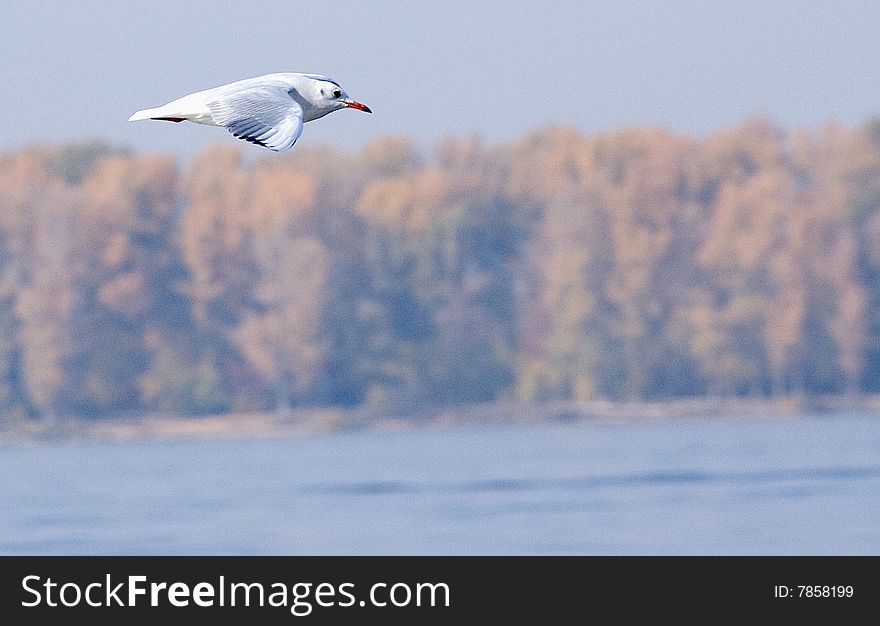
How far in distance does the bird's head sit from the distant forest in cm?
5134

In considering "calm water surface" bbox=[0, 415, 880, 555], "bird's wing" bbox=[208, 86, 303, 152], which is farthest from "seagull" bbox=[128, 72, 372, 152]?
"calm water surface" bbox=[0, 415, 880, 555]

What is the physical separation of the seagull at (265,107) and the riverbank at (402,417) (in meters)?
51.0

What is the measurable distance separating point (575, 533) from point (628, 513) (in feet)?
9.14

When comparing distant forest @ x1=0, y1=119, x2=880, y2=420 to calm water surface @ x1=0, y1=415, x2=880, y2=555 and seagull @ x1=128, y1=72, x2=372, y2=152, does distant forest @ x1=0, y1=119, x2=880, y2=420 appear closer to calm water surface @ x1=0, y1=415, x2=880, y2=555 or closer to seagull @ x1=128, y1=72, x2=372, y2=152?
calm water surface @ x1=0, y1=415, x2=880, y2=555

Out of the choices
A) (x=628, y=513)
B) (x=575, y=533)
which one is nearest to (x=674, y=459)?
(x=628, y=513)

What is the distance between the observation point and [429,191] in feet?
221

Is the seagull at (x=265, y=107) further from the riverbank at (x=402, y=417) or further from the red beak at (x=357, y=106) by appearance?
the riverbank at (x=402, y=417)

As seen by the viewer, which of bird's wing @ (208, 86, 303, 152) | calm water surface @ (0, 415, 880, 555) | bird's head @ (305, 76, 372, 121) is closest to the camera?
bird's wing @ (208, 86, 303, 152)

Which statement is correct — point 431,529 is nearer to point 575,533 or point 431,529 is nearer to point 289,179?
point 575,533

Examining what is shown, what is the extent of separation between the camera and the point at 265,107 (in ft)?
37.6

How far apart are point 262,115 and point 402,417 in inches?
2072

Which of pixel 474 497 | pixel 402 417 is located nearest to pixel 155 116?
pixel 474 497

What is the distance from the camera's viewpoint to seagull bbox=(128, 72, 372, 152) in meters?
11.1

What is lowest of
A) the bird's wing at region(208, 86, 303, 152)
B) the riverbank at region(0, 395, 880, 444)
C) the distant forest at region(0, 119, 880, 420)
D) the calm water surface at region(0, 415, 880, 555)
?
the bird's wing at region(208, 86, 303, 152)
